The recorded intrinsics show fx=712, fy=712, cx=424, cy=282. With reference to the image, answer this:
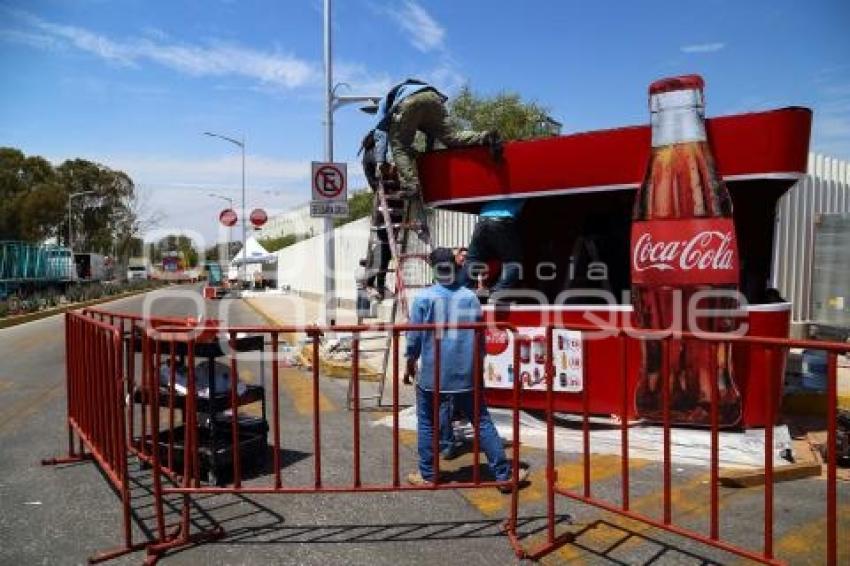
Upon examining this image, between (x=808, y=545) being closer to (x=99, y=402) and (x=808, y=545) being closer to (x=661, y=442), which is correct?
(x=661, y=442)

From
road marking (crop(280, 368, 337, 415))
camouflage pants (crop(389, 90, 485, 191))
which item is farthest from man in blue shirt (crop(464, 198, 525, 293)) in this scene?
road marking (crop(280, 368, 337, 415))

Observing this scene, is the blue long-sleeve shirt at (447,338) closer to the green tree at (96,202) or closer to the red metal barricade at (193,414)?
the red metal barricade at (193,414)

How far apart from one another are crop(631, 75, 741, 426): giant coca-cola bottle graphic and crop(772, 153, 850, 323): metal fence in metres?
8.10

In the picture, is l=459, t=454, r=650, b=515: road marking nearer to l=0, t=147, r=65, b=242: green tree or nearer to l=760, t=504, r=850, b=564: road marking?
l=760, t=504, r=850, b=564: road marking

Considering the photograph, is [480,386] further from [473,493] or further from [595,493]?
[595,493]

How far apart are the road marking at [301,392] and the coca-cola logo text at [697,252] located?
4.18 m

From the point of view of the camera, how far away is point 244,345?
18.7 feet

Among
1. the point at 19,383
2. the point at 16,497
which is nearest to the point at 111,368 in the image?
the point at 16,497

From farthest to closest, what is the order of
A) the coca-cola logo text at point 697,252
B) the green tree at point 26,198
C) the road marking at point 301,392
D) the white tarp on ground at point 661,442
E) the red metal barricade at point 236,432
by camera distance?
the green tree at point 26,198 → the road marking at point 301,392 → the coca-cola logo text at point 697,252 → the white tarp on ground at point 661,442 → the red metal barricade at point 236,432

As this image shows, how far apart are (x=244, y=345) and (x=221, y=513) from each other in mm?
1363

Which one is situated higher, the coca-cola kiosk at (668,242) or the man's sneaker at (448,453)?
the coca-cola kiosk at (668,242)

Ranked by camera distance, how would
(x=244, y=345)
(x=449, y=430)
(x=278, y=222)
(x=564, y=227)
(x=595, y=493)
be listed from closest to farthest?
(x=595, y=493) < (x=244, y=345) < (x=449, y=430) < (x=564, y=227) < (x=278, y=222)

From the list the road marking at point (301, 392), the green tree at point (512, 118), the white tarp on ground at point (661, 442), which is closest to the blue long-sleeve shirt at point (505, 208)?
the white tarp on ground at point (661, 442)

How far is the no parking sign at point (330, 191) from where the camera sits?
12023 mm
